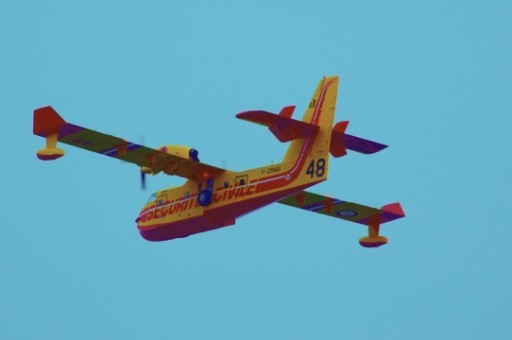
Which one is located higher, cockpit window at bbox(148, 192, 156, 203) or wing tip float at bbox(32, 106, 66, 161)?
cockpit window at bbox(148, 192, 156, 203)

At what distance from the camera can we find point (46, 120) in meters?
70.4

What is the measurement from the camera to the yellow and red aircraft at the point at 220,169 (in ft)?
226

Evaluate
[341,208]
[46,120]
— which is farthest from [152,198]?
[341,208]

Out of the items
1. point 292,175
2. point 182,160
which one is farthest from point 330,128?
point 182,160

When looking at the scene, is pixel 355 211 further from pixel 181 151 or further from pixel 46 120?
pixel 46 120

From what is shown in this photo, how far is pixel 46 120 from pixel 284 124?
9911 mm

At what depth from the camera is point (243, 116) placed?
65.8m

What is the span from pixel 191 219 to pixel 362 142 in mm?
8062

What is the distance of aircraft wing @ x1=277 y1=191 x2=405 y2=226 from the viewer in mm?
76938

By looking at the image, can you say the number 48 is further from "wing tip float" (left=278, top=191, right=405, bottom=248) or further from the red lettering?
the red lettering

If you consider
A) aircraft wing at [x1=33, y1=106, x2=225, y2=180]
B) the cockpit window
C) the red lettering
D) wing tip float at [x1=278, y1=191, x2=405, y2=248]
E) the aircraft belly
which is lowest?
the aircraft belly

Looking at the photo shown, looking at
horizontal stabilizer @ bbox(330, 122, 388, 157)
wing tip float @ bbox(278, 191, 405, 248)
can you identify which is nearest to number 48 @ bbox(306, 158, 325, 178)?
horizontal stabilizer @ bbox(330, 122, 388, 157)

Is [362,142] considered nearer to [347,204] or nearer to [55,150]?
[347,204]

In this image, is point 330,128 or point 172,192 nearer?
point 330,128
